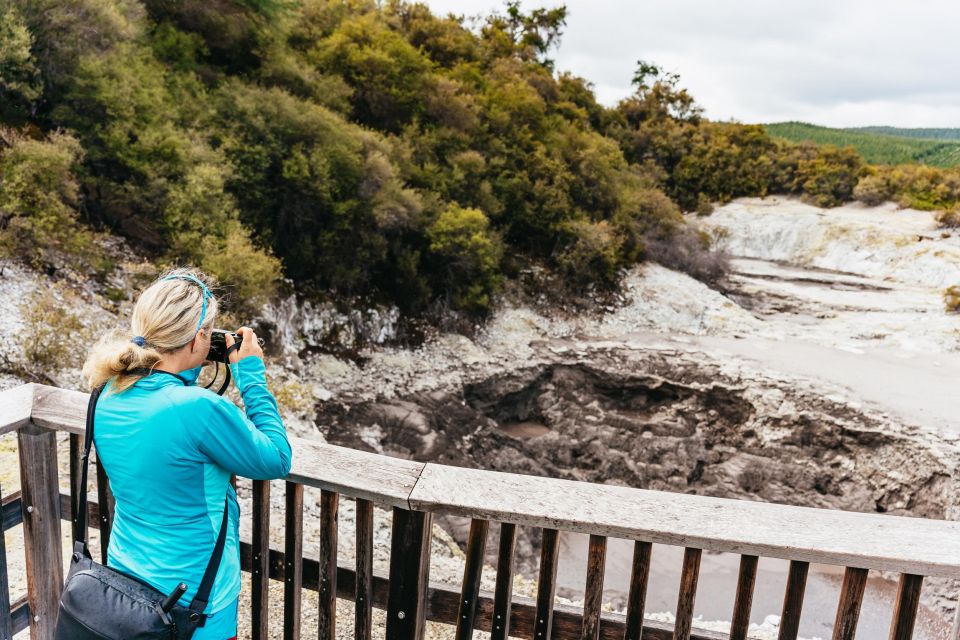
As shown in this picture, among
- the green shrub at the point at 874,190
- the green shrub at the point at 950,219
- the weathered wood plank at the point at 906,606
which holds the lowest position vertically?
the weathered wood plank at the point at 906,606

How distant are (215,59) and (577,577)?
14672 mm

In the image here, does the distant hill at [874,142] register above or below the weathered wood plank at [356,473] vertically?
above

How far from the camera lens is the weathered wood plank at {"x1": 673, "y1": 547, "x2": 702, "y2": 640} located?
1374 mm

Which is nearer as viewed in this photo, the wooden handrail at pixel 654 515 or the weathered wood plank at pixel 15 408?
the wooden handrail at pixel 654 515

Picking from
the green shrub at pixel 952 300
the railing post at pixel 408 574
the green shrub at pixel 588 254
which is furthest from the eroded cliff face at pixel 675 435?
the green shrub at pixel 952 300

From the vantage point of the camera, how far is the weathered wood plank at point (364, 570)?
148 cm

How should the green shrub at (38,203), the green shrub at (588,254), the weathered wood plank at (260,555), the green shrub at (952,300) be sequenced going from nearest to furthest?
the weathered wood plank at (260,555), the green shrub at (38,203), the green shrub at (952,300), the green shrub at (588,254)

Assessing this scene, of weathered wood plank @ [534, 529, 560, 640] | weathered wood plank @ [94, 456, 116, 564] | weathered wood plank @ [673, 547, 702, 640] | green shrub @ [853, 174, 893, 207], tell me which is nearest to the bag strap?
weathered wood plank @ [94, 456, 116, 564]

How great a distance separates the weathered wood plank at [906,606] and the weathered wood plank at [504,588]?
0.88m

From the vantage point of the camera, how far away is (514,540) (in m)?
1.47

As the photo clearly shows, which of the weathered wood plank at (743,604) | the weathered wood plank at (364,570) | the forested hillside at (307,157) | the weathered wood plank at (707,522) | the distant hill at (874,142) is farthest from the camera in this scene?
the distant hill at (874,142)

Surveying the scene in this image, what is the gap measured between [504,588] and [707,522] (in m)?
0.54

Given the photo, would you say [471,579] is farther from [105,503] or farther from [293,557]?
[105,503]

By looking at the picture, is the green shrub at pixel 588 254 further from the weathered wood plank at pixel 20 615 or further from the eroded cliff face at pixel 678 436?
the weathered wood plank at pixel 20 615
